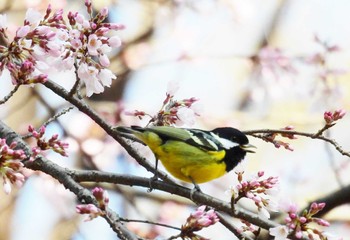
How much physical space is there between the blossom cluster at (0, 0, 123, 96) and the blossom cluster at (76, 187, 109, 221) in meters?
0.48

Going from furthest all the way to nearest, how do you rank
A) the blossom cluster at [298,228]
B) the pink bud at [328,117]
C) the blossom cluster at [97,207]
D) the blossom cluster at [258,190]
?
1. the pink bud at [328,117]
2. the blossom cluster at [258,190]
3. the blossom cluster at [298,228]
4. the blossom cluster at [97,207]

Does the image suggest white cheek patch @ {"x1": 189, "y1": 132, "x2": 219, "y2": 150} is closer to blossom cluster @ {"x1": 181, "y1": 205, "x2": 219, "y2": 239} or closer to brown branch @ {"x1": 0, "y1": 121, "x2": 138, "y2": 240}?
brown branch @ {"x1": 0, "y1": 121, "x2": 138, "y2": 240}

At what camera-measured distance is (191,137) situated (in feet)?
11.7

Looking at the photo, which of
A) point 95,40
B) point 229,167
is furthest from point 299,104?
point 95,40

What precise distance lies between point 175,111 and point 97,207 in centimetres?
91

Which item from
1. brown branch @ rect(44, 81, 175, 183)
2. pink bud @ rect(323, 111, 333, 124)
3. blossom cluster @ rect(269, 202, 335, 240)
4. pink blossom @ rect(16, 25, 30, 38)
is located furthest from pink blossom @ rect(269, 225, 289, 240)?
pink blossom @ rect(16, 25, 30, 38)

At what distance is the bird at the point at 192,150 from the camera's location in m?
3.31

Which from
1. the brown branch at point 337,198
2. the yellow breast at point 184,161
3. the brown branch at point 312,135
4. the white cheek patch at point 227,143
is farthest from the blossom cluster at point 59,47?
the brown branch at point 337,198

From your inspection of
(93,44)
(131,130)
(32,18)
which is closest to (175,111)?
(131,130)

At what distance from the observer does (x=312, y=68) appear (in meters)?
6.70

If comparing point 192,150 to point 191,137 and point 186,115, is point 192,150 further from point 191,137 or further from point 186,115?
point 186,115

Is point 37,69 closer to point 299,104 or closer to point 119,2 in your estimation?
point 119,2

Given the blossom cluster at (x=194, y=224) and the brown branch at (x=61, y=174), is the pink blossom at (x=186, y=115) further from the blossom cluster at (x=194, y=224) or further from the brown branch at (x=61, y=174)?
the blossom cluster at (x=194, y=224)

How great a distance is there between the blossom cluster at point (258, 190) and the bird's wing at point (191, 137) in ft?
1.77
